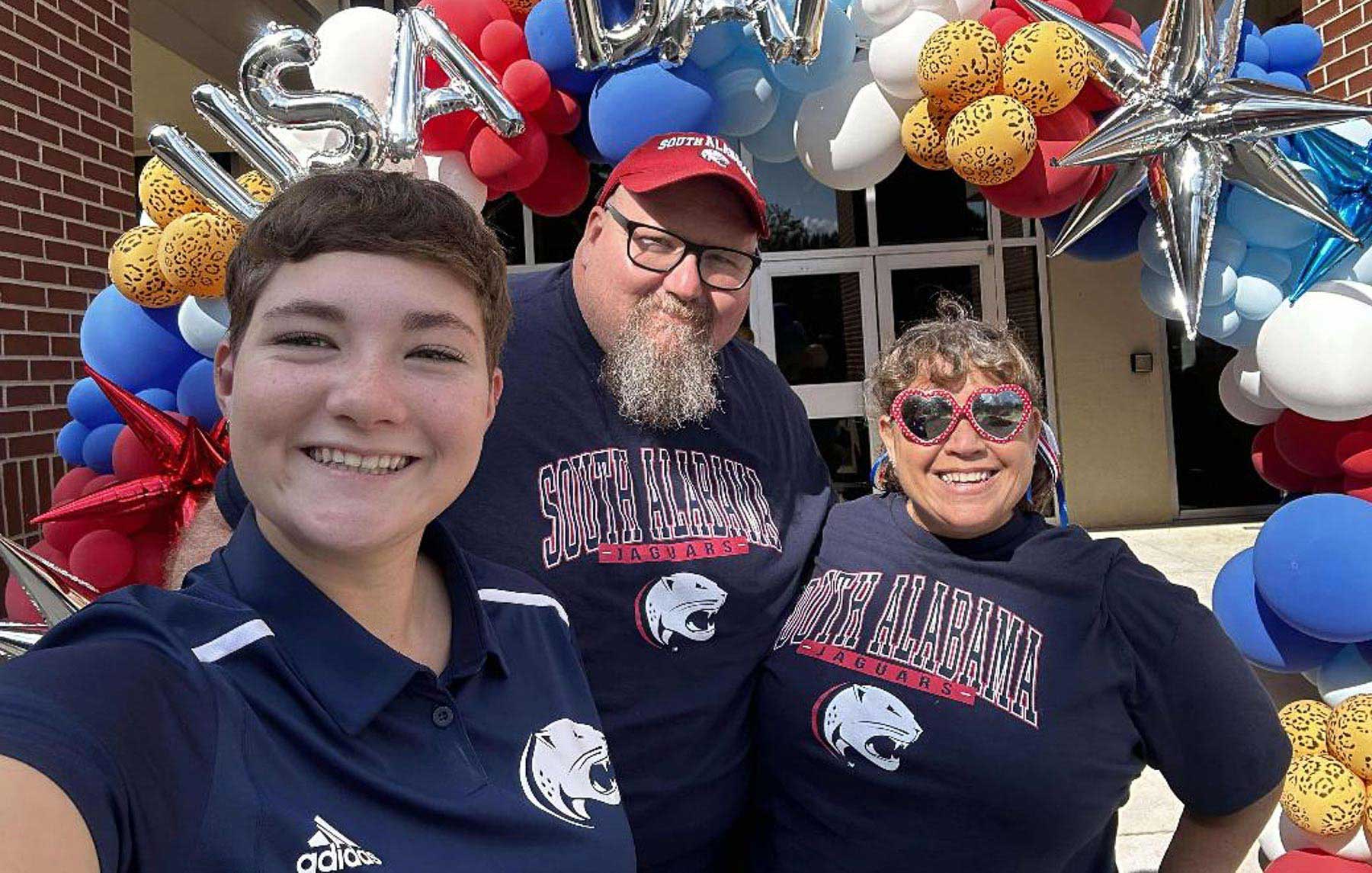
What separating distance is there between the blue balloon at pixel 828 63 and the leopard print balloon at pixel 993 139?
41cm

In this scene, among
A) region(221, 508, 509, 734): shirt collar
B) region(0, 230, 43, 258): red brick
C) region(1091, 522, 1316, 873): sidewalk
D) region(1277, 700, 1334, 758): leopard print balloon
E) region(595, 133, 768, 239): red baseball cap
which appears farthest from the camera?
region(1091, 522, 1316, 873): sidewalk

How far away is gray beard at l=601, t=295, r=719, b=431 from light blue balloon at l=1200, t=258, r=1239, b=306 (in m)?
1.86

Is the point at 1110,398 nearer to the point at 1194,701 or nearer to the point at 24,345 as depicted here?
the point at 1194,701

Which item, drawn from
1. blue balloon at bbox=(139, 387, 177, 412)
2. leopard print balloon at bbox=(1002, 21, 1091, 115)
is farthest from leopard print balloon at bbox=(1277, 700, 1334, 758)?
blue balloon at bbox=(139, 387, 177, 412)

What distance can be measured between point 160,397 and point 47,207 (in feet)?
4.13

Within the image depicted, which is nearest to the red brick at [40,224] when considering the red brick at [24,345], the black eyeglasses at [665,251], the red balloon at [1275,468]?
the red brick at [24,345]

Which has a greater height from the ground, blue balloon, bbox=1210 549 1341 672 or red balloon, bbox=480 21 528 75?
red balloon, bbox=480 21 528 75

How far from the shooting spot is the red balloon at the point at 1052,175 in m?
3.12

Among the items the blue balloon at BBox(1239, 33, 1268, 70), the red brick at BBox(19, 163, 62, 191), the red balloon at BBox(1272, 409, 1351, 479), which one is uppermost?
the blue balloon at BBox(1239, 33, 1268, 70)

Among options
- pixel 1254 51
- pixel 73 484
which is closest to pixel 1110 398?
pixel 1254 51

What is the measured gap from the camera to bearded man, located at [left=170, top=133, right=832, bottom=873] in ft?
6.34

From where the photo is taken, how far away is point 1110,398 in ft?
32.9

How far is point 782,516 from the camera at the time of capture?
2186 millimetres

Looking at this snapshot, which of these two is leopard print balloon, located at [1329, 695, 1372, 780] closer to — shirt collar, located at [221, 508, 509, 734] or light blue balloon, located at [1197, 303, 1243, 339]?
light blue balloon, located at [1197, 303, 1243, 339]
